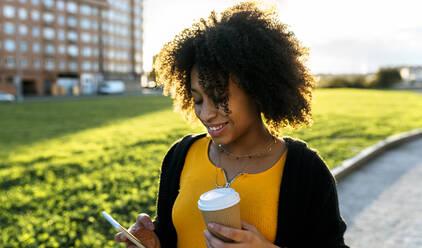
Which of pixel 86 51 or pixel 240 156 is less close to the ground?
pixel 86 51

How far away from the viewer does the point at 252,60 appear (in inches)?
67.0

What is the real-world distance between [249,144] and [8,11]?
6436 cm


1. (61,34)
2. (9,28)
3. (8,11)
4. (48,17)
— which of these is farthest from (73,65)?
(8,11)

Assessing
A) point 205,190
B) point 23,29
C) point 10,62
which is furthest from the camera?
point 23,29

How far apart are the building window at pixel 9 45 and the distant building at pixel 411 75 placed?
186ft

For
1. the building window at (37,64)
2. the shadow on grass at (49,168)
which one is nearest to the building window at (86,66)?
the building window at (37,64)

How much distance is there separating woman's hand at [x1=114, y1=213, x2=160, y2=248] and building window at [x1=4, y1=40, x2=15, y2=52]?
208ft

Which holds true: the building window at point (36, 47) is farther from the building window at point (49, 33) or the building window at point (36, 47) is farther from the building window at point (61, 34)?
the building window at point (61, 34)

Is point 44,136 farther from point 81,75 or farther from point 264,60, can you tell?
point 81,75

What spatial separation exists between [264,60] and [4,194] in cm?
587

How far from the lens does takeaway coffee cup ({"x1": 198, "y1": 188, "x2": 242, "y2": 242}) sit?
50.8 inches

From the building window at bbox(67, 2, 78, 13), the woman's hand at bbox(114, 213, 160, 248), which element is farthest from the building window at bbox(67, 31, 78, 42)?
the woman's hand at bbox(114, 213, 160, 248)

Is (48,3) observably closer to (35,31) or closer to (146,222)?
(35,31)

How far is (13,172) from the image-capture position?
7832 millimetres
